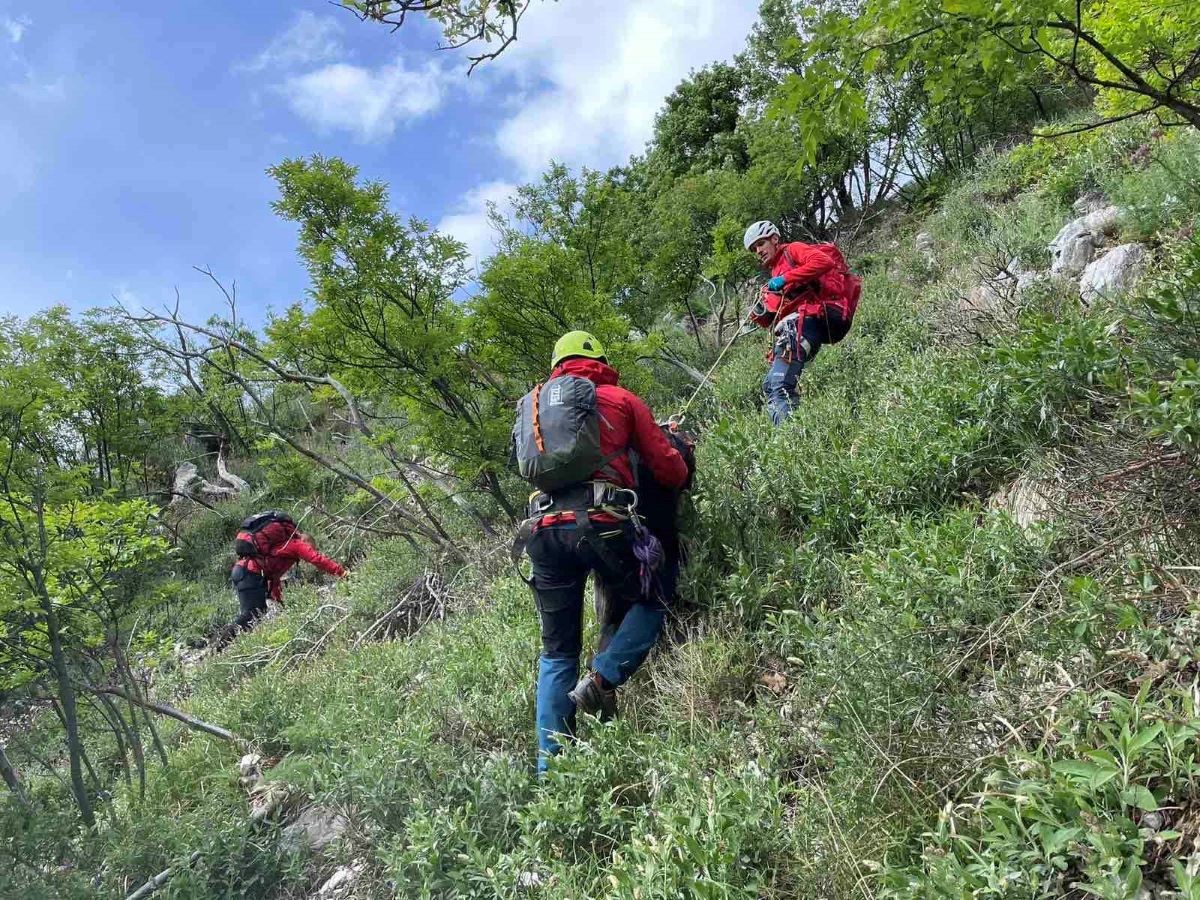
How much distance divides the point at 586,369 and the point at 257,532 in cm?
750

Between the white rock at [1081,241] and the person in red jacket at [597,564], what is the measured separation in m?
5.68

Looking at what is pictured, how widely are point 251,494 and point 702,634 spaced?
599 inches

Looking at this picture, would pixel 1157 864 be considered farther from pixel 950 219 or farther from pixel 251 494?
pixel 251 494

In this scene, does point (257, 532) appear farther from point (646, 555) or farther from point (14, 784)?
point (646, 555)

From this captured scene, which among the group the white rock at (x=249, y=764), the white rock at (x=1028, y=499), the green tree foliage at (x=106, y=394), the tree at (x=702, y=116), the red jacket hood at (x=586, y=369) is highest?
the tree at (x=702, y=116)

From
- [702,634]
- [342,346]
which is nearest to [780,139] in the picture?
[342,346]

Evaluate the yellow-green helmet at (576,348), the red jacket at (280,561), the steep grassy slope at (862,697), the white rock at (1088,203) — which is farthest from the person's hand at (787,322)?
the red jacket at (280,561)

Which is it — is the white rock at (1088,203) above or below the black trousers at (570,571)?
above

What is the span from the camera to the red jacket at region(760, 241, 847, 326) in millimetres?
5348

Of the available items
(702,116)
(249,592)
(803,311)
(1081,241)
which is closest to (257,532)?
(249,592)

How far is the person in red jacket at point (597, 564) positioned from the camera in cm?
328

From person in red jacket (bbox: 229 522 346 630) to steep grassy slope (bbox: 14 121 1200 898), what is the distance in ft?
14.2

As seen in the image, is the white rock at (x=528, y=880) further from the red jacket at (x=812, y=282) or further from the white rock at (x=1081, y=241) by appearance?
the white rock at (x=1081, y=241)

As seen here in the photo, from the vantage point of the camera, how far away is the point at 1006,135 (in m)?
15.4
